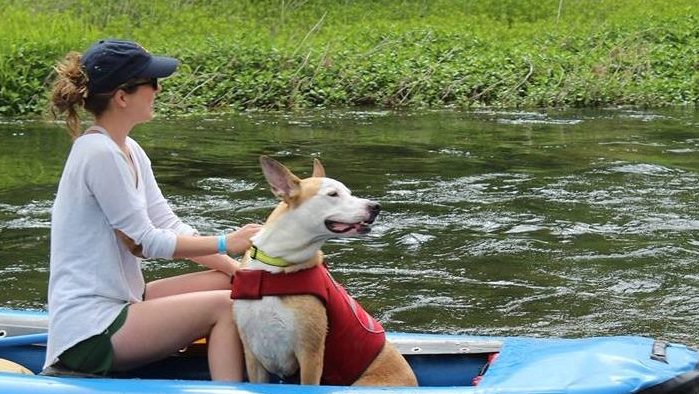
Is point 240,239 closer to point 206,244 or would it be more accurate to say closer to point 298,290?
point 206,244

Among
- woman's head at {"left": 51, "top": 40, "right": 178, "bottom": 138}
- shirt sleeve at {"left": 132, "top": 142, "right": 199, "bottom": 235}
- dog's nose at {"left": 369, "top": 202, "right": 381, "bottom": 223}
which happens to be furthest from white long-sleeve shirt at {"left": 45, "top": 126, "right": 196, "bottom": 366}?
dog's nose at {"left": 369, "top": 202, "right": 381, "bottom": 223}

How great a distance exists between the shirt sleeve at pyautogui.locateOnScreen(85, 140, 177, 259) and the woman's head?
20 centimetres

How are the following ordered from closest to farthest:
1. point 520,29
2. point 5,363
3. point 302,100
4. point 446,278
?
1. point 5,363
2. point 446,278
3. point 302,100
4. point 520,29

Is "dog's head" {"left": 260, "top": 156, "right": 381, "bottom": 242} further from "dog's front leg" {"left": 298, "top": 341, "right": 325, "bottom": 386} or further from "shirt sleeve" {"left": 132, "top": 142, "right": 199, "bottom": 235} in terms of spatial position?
"shirt sleeve" {"left": 132, "top": 142, "right": 199, "bottom": 235}

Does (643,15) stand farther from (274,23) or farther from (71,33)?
(71,33)

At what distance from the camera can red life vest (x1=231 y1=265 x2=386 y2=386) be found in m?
3.57

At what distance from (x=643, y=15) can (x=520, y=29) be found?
1815 millimetres

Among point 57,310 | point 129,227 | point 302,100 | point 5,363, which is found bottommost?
point 302,100


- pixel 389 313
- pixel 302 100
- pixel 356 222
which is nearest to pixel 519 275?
pixel 389 313

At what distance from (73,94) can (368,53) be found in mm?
11000

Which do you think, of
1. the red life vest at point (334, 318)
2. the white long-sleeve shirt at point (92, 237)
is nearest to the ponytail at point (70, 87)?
the white long-sleeve shirt at point (92, 237)

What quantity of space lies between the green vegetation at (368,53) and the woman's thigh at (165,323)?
29.9ft

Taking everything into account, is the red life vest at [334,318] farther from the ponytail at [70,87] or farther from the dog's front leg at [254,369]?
the ponytail at [70,87]

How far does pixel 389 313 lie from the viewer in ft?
20.6
